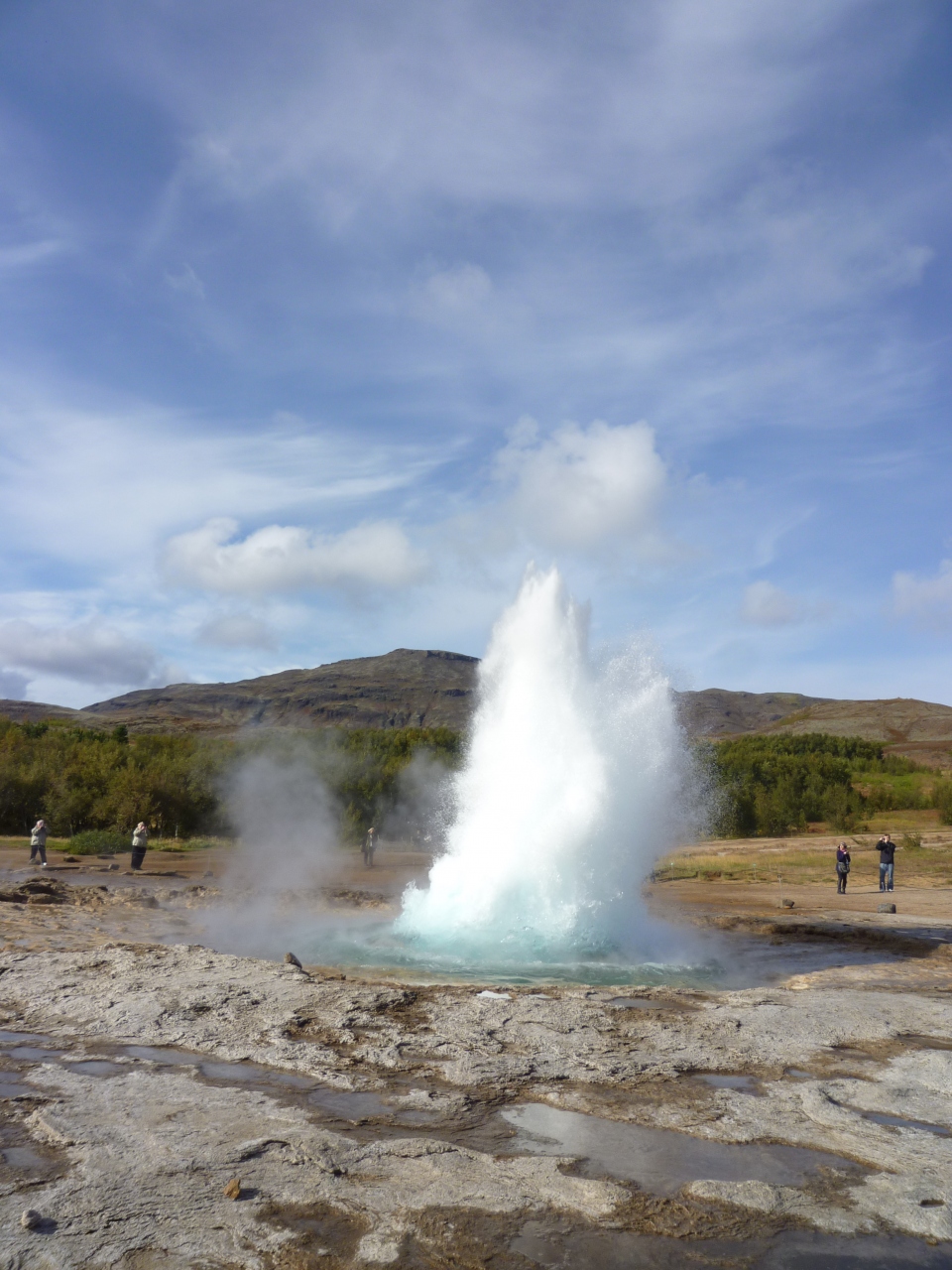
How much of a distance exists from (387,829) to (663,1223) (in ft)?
140

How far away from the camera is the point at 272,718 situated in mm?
186750

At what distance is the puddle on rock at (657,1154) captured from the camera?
5277 millimetres

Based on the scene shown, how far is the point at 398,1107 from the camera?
635 centimetres

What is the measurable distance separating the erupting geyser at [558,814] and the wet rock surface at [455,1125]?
5.05m

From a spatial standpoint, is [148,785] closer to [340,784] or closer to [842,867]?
[340,784]

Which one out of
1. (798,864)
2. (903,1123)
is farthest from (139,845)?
(798,864)

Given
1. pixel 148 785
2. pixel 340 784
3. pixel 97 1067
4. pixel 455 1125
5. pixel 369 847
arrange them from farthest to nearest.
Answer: pixel 340 784 → pixel 148 785 → pixel 369 847 → pixel 97 1067 → pixel 455 1125

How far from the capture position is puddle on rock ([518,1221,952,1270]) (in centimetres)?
428

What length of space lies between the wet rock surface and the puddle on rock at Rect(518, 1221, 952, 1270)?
16 millimetres

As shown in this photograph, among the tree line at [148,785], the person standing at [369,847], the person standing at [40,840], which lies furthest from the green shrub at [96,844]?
the person standing at [369,847]

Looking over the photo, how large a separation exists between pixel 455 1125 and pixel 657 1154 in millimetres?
1392

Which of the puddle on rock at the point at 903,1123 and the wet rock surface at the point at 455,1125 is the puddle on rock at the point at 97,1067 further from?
the puddle on rock at the point at 903,1123

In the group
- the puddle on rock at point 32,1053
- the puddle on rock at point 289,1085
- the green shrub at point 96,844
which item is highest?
the puddle on rock at point 289,1085

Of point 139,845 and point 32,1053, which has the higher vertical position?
point 32,1053
